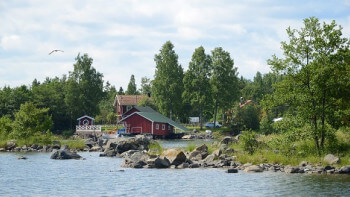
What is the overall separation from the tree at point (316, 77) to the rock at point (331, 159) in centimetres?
156

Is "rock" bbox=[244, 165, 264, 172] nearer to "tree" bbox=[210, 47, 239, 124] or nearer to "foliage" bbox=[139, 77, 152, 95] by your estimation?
"tree" bbox=[210, 47, 239, 124]

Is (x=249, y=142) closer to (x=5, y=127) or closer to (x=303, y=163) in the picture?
(x=303, y=163)

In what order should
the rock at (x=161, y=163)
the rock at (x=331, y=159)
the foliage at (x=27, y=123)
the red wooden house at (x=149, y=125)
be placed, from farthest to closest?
1. the red wooden house at (x=149, y=125)
2. the foliage at (x=27, y=123)
3. the rock at (x=161, y=163)
4. the rock at (x=331, y=159)

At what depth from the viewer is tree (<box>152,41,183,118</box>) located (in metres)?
88.5

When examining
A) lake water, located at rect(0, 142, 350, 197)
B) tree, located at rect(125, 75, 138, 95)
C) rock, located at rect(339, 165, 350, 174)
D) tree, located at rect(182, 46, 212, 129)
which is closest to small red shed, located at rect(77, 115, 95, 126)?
tree, located at rect(182, 46, 212, 129)

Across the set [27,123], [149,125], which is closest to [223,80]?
[149,125]

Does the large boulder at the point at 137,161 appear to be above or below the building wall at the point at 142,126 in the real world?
below

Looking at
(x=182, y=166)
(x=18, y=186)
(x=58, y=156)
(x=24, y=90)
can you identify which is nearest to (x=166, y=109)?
(x=24, y=90)

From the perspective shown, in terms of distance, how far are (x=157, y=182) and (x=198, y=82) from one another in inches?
2505

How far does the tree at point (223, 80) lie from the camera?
88938 millimetres

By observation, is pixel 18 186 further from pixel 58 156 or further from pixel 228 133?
pixel 228 133

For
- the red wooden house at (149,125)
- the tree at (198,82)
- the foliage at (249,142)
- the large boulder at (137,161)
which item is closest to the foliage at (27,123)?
the large boulder at (137,161)

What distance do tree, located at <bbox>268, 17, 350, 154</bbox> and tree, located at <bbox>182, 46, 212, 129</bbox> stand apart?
55.1 meters

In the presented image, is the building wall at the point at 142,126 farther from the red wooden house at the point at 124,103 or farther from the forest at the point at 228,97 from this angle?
the red wooden house at the point at 124,103
